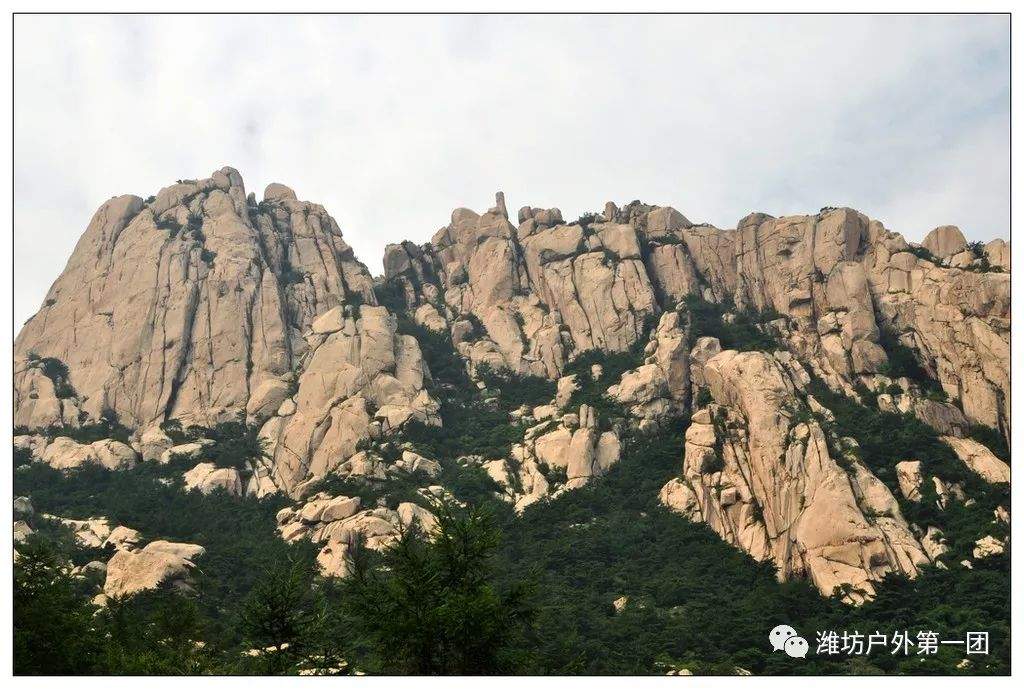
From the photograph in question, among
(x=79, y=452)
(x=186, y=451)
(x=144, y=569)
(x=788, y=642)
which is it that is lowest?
(x=788, y=642)

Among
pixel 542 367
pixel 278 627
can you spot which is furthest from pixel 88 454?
pixel 278 627

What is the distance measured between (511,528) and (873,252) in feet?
132

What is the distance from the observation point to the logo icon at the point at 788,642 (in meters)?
42.0

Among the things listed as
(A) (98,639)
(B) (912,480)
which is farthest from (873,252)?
(A) (98,639)

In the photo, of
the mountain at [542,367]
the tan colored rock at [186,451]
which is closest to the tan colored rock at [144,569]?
the mountain at [542,367]

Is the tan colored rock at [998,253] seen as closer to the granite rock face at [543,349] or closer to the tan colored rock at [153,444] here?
the granite rock face at [543,349]

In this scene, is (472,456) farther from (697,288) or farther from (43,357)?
(43,357)

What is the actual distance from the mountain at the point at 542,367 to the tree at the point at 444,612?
2709 cm

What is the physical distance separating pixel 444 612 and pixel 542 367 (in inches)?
2153

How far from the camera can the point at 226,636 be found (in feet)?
140

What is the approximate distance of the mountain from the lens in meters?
56.0

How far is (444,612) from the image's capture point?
83.9ft

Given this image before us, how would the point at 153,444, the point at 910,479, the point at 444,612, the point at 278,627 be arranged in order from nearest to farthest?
the point at 444,612 → the point at 278,627 → the point at 910,479 → the point at 153,444

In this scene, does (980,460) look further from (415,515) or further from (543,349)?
(543,349)
